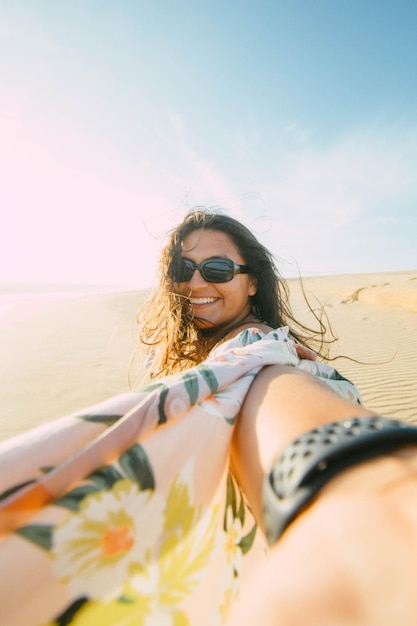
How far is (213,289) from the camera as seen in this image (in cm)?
207

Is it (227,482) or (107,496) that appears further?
(227,482)

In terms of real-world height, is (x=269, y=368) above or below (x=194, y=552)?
above

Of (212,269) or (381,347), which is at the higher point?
(212,269)

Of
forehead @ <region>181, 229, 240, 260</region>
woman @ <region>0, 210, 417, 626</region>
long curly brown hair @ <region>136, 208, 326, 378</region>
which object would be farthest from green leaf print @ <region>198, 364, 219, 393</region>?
forehead @ <region>181, 229, 240, 260</region>

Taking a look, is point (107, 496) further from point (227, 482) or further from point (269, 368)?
point (269, 368)

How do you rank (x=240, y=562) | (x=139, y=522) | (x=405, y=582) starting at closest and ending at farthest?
(x=405, y=582)
(x=139, y=522)
(x=240, y=562)

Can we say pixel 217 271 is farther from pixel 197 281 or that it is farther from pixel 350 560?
pixel 350 560

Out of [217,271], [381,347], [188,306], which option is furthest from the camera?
[381,347]

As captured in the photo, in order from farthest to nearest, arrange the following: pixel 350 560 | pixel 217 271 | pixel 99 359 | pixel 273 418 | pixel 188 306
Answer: pixel 99 359 < pixel 188 306 < pixel 217 271 < pixel 273 418 < pixel 350 560

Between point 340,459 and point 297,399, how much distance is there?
0.23 meters

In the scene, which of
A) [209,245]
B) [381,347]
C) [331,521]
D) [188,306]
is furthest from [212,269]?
[381,347]

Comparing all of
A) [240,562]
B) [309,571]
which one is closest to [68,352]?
[240,562]

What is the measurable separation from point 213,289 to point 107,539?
5.32ft

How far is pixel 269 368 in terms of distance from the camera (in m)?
0.93
